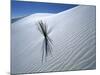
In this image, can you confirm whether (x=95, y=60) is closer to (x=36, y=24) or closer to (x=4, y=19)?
(x=36, y=24)

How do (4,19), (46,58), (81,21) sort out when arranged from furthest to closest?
(81,21) → (46,58) → (4,19)

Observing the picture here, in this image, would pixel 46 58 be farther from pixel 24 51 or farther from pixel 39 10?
pixel 39 10

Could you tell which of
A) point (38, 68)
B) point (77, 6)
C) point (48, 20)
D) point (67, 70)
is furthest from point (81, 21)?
point (38, 68)

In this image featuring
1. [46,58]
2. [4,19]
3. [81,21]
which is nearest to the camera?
[4,19]

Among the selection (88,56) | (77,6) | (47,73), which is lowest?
(47,73)

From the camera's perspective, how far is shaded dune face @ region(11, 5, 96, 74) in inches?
76.4

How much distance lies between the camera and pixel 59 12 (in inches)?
81.1

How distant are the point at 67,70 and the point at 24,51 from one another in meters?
0.47

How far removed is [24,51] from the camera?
1.95m

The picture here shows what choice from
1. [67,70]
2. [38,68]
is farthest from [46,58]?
[67,70]

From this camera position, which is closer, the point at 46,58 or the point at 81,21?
the point at 46,58

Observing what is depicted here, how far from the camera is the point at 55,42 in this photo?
2.05 meters

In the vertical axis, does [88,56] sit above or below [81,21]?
below

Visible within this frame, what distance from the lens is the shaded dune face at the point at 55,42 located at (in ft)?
6.37
